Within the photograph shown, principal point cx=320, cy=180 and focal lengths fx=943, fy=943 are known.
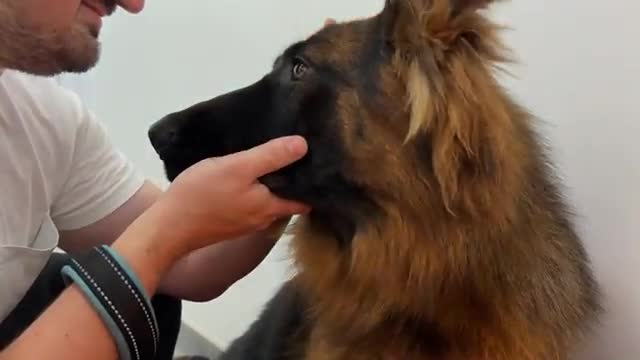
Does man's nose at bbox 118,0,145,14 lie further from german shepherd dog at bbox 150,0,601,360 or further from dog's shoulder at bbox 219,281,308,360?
dog's shoulder at bbox 219,281,308,360

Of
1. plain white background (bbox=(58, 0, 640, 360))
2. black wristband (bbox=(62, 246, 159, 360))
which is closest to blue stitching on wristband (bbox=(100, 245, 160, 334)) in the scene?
black wristband (bbox=(62, 246, 159, 360))

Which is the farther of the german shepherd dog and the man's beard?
the man's beard

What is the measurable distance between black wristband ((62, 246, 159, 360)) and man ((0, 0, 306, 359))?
0.06ft

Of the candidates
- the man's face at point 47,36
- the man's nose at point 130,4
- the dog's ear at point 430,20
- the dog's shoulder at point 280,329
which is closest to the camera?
the dog's ear at point 430,20

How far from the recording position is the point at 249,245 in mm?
1470

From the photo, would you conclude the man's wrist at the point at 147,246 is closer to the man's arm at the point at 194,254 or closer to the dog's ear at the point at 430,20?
the man's arm at the point at 194,254

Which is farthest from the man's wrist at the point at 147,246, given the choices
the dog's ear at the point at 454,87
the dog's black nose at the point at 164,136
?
the dog's ear at the point at 454,87

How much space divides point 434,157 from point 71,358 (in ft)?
1.69

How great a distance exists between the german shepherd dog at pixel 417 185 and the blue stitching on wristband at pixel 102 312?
0.21 meters

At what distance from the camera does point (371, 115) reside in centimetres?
123

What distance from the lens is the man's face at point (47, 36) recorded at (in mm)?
1287

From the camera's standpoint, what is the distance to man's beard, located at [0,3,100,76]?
1287mm

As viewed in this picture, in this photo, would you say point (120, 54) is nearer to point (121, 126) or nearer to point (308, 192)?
point (121, 126)

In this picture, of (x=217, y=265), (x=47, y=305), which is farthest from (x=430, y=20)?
(x=47, y=305)
